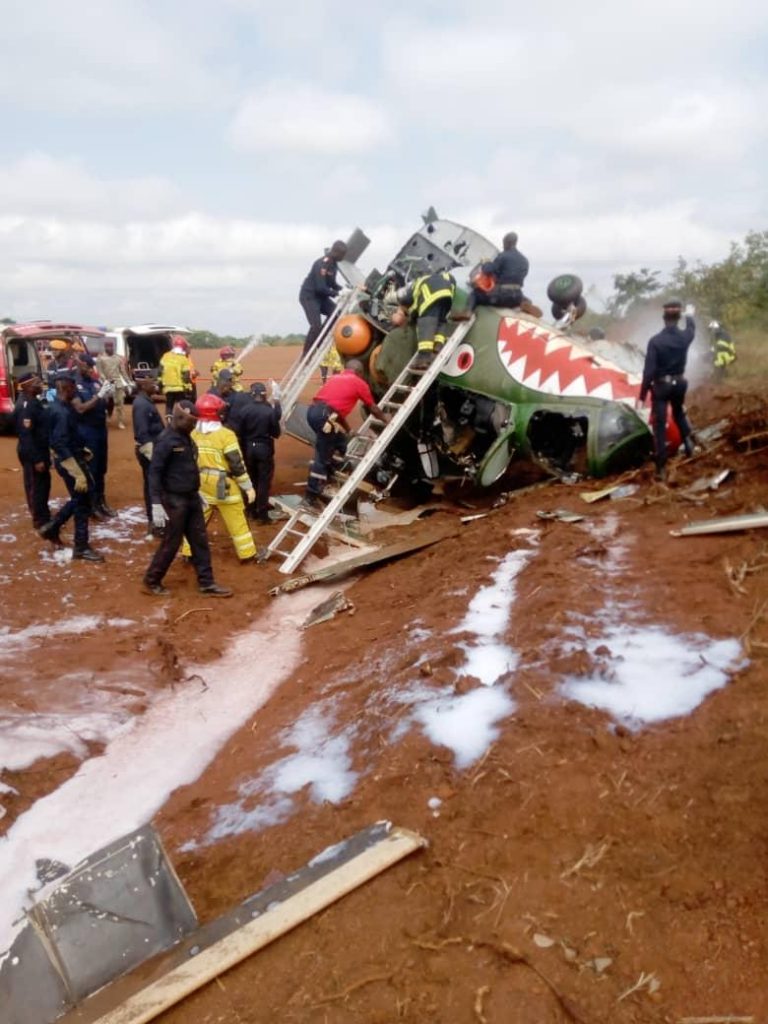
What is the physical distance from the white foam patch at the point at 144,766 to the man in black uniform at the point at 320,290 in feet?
21.9

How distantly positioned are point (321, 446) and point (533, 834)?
20.5 feet

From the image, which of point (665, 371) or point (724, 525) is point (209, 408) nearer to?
point (665, 371)

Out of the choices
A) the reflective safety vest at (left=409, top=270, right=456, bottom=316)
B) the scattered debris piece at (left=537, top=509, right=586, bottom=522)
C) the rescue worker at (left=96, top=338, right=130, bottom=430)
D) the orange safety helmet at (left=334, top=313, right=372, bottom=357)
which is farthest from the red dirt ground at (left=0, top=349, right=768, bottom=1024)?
the rescue worker at (left=96, top=338, right=130, bottom=430)

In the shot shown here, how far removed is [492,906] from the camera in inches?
112

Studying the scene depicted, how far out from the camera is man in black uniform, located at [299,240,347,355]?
1188cm

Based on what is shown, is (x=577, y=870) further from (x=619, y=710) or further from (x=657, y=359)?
(x=657, y=359)

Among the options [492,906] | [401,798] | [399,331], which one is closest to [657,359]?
[399,331]

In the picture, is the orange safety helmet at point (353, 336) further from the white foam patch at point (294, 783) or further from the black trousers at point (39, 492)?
the white foam patch at point (294, 783)

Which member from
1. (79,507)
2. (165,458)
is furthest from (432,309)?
(79,507)

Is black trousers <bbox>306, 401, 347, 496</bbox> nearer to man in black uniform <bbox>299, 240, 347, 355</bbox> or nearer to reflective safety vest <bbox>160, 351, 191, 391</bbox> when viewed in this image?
man in black uniform <bbox>299, 240, 347, 355</bbox>

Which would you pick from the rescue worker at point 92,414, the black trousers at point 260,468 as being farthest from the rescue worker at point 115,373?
the black trousers at point 260,468

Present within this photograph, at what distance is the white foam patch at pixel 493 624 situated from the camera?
14.7ft

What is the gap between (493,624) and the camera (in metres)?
5.18

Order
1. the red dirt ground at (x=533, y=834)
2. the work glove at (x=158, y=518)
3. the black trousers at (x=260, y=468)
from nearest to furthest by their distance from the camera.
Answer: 1. the red dirt ground at (x=533, y=834)
2. the work glove at (x=158, y=518)
3. the black trousers at (x=260, y=468)
